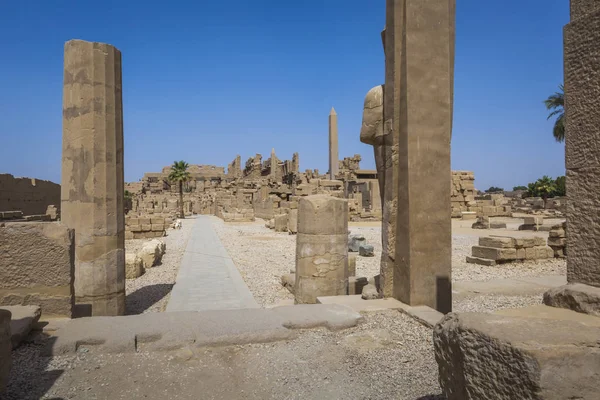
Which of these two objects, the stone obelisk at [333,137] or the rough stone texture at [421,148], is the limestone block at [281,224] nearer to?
the stone obelisk at [333,137]

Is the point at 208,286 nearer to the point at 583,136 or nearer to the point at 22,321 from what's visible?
the point at 22,321

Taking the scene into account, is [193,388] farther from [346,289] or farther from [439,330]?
[346,289]

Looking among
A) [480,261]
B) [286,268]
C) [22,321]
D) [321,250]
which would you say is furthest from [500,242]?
[22,321]

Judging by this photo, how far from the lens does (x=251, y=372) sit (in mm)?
3086

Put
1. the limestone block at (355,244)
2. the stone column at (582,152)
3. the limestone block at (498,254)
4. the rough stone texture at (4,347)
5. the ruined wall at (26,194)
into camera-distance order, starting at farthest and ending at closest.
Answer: the ruined wall at (26,194) → the limestone block at (355,244) → the limestone block at (498,254) → the rough stone texture at (4,347) → the stone column at (582,152)

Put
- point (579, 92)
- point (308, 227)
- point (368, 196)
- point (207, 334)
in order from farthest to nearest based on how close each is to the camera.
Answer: point (368, 196) < point (308, 227) < point (207, 334) < point (579, 92)

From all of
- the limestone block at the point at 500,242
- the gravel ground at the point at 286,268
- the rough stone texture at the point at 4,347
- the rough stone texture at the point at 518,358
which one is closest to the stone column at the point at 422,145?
the rough stone texture at the point at 518,358

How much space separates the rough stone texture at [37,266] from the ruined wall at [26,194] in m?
14.4

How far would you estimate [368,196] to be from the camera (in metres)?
35.2

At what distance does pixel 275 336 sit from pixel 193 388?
3.34 feet

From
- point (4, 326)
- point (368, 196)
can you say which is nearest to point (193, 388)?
point (4, 326)

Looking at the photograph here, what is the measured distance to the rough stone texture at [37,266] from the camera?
161 inches

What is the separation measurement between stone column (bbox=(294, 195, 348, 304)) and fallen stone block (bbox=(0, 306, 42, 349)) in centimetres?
403

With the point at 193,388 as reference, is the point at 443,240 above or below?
above
